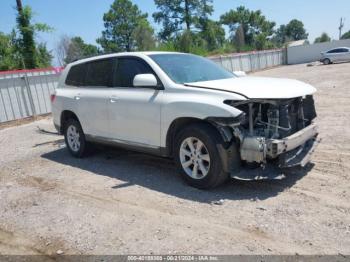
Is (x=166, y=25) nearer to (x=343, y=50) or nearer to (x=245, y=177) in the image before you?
(x=343, y=50)

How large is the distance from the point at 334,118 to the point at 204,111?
520cm

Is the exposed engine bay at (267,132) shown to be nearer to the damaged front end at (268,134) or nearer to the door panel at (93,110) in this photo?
the damaged front end at (268,134)

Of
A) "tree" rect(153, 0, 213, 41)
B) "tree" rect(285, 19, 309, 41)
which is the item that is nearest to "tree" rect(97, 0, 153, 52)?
"tree" rect(153, 0, 213, 41)

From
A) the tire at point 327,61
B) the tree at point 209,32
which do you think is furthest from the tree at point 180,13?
the tire at point 327,61

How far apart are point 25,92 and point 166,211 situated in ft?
35.5

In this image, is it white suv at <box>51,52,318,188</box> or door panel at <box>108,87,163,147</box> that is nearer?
white suv at <box>51,52,318,188</box>

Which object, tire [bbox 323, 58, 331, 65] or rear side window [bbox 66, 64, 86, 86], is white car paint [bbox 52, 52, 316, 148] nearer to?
rear side window [bbox 66, 64, 86, 86]

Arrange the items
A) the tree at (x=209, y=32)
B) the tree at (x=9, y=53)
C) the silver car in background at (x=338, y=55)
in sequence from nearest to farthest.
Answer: the tree at (x=9, y=53) → the silver car in background at (x=338, y=55) → the tree at (x=209, y=32)

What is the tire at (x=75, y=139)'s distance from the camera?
7.37 metres

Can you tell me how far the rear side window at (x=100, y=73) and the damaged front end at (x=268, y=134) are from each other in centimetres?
261

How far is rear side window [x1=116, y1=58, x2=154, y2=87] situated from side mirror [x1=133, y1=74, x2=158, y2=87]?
0.97 feet

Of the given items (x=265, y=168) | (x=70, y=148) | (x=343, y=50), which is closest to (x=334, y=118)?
(x=265, y=168)

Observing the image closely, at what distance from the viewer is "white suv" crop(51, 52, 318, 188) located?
188 inches

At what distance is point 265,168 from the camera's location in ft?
16.3
